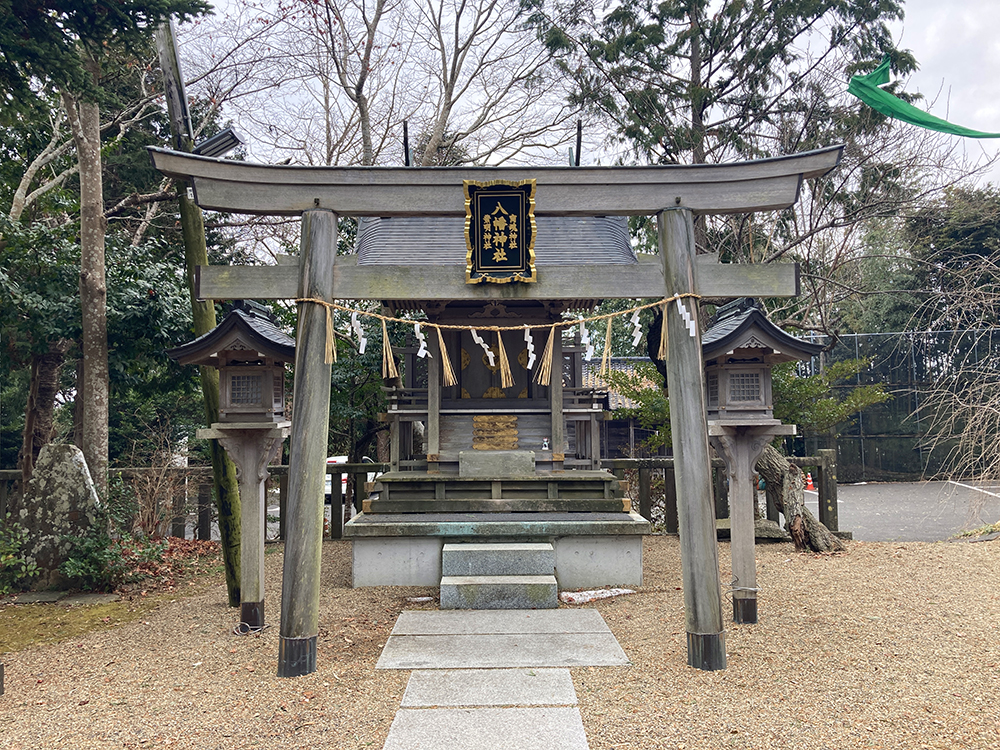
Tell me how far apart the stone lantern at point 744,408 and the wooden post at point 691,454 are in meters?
1.07

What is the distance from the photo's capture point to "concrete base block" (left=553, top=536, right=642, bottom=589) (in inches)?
303

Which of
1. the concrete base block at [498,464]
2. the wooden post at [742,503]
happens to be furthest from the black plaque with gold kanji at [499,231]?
the concrete base block at [498,464]

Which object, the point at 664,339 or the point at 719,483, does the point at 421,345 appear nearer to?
the point at 664,339

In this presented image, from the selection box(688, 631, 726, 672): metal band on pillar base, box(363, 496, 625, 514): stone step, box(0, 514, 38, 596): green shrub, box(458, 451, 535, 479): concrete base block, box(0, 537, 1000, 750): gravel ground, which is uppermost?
box(458, 451, 535, 479): concrete base block

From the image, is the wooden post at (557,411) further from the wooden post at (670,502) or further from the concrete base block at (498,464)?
the wooden post at (670,502)

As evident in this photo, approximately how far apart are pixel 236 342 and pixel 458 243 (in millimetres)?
4943

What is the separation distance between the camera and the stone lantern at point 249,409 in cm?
589

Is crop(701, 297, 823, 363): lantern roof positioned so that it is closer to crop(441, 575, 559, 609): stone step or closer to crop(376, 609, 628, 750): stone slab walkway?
crop(376, 609, 628, 750): stone slab walkway

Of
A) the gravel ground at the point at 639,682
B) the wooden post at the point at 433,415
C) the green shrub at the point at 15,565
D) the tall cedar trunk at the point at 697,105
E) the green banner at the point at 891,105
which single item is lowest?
the gravel ground at the point at 639,682

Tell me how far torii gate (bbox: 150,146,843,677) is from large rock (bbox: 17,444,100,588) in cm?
432

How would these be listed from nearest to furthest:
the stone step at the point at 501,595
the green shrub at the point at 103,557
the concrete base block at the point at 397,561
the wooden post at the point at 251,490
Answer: the wooden post at the point at 251,490 → the stone step at the point at 501,595 → the green shrub at the point at 103,557 → the concrete base block at the point at 397,561

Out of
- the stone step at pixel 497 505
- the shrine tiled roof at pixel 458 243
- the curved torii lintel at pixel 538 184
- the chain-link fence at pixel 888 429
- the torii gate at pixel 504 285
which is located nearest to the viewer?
the torii gate at pixel 504 285

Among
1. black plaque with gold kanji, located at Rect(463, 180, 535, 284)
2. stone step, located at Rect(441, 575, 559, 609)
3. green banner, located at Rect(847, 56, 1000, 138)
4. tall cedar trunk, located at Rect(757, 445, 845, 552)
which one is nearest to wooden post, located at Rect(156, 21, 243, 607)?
stone step, located at Rect(441, 575, 559, 609)

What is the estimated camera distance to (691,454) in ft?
16.5
